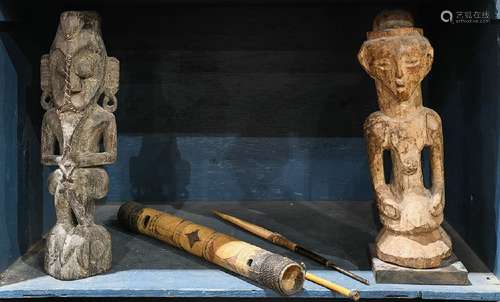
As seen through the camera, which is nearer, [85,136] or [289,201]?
[85,136]

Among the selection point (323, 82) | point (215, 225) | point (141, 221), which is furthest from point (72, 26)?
point (323, 82)

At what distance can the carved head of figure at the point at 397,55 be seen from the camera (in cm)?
151

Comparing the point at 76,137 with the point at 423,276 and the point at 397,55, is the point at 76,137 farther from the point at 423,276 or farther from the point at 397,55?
the point at 423,276

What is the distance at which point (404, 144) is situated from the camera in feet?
5.17

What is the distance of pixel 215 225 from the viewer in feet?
6.56

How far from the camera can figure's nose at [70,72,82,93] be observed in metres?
1.57

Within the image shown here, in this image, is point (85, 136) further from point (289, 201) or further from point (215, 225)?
point (289, 201)

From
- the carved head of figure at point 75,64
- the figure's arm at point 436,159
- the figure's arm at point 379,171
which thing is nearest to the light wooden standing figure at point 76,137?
the carved head of figure at point 75,64

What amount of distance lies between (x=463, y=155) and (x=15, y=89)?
1.29m

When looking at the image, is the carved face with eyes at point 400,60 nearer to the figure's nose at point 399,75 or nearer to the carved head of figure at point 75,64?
the figure's nose at point 399,75

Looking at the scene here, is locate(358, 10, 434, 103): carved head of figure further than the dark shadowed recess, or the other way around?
the dark shadowed recess

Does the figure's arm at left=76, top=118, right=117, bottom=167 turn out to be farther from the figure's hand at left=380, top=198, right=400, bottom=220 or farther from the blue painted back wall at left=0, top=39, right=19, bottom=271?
the figure's hand at left=380, top=198, right=400, bottom=220

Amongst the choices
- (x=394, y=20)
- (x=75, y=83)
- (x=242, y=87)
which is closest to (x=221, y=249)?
(x=75, y=83)

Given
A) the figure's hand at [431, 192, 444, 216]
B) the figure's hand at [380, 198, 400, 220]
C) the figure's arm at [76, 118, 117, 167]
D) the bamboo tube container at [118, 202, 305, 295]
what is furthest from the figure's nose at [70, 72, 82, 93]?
the figure's hand at [431, 192, 444, 216]
